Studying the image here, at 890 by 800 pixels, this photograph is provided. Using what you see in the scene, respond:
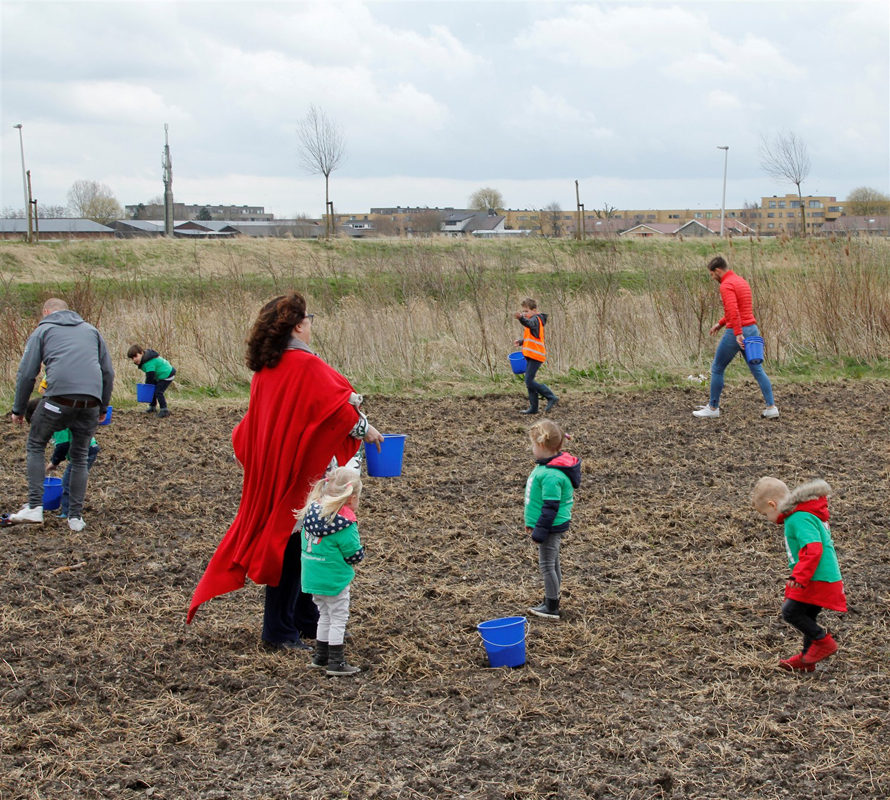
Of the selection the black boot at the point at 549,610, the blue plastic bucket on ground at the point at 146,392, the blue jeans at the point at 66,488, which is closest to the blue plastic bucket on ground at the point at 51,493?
the blue jeans at the point at 66,488

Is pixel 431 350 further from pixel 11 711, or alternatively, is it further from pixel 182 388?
pixel 11 711

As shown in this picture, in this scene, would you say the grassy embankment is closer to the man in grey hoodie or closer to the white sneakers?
the white sneakers

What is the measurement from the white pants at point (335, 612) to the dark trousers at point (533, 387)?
6433mm

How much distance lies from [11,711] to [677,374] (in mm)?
10763

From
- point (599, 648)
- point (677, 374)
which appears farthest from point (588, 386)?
point (599, 648)

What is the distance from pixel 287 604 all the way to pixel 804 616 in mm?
2515

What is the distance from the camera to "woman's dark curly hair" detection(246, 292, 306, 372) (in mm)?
4441

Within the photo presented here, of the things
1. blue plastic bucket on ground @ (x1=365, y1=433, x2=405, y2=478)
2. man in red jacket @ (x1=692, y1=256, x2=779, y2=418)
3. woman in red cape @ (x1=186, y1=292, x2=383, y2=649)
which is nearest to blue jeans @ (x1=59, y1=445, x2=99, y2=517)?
blue plastic bucket on ground @ (x1=365, y1=433, x2=405, y2=478)

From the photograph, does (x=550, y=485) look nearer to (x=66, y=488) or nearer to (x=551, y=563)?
(x=551, y=563)

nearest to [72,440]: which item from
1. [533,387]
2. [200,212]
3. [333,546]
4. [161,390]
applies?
[333,546]

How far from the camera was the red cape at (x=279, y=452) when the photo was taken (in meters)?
4.45

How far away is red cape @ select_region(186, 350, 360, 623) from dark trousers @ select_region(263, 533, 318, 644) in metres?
0.14

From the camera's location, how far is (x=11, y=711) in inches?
162

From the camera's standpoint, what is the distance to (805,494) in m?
4.09
